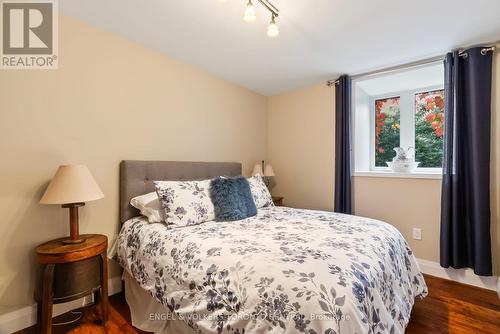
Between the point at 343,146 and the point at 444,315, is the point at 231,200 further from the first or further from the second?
the point at 444,315

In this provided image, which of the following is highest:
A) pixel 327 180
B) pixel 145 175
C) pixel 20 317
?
pixel 145 175

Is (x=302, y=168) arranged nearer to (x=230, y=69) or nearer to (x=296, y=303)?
(x=230, y=69)

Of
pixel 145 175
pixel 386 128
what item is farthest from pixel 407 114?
pixel 145 175

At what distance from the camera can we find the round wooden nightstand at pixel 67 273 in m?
1.44

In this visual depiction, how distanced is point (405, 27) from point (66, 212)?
3067 mm

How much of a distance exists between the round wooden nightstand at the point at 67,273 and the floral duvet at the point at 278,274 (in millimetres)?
216

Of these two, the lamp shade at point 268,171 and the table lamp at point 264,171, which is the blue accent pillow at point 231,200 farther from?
the lamp shade at point 268,171

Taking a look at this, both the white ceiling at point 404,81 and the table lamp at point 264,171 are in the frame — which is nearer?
the white ceiling at point 404,81

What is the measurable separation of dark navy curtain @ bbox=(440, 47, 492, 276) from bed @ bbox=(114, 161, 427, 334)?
34.9 inches

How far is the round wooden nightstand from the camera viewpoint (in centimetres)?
144

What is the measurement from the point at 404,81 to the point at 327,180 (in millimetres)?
1486

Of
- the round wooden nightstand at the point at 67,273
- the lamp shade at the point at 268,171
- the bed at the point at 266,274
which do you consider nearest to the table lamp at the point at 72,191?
the round wooden nightstand at the point at 67,273

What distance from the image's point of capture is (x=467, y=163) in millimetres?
2215

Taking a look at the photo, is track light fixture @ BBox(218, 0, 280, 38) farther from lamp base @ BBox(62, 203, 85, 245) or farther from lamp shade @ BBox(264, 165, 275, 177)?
lamp shade @ BBox(264, 165, 275, 177)
